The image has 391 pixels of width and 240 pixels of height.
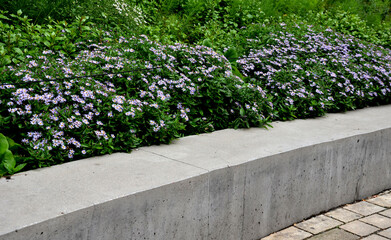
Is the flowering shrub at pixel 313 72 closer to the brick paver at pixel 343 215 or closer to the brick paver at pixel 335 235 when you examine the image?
the brick paver at pixel 343 215

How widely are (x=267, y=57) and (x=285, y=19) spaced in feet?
8.02

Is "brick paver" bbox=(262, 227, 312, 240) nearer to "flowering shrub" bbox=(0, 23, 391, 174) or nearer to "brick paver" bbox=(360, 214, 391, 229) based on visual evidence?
"brick paver" bbox=(360, 214, 391, 229)

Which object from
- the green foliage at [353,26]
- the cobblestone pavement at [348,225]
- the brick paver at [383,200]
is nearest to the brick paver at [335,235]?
the cobblestone pavement at [348,225]

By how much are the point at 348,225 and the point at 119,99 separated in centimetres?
200

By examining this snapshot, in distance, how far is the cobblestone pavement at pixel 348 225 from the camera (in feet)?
11.3

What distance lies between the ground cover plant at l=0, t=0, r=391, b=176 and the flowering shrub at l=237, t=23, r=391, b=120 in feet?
0.05

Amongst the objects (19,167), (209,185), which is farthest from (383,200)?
(19,167)

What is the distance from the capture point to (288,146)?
3.52 m

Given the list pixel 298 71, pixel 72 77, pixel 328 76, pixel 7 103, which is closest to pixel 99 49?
pixel 72 77

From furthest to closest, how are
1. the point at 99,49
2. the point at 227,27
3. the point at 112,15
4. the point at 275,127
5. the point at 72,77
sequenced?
the point at 227,27 → the point at 112,15 → the point at 99,49 → the point at 275,127 → the point at 72,77

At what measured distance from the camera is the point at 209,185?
2.91 metres

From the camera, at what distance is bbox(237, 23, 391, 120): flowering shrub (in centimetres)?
461

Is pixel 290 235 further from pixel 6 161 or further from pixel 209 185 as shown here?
pixel 6 161

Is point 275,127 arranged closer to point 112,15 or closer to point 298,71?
point 298,71
